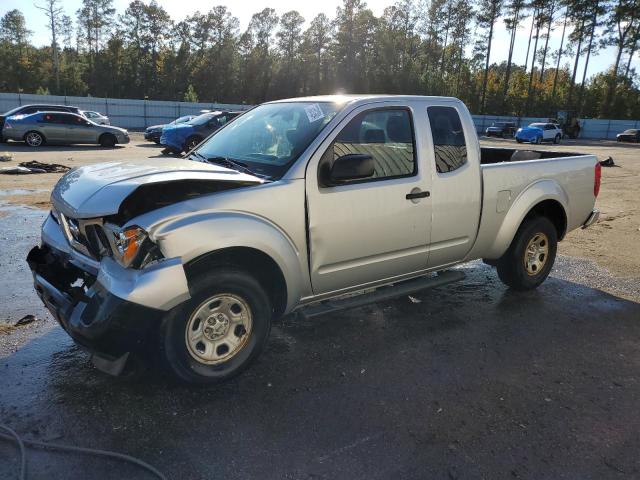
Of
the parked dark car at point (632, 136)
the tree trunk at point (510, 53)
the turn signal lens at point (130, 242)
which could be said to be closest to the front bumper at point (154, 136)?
the turn signal lens at point (130, 242)

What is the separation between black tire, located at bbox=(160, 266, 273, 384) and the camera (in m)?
3.15

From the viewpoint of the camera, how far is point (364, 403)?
3324mm

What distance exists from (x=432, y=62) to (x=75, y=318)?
284 ft

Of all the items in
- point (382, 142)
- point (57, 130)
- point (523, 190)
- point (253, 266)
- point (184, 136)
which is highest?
point (382, 142)

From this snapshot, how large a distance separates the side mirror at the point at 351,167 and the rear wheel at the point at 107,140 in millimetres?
19596

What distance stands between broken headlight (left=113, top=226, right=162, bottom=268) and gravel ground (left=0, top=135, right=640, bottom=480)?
0.91 metres

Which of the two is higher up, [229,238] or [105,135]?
[229,238]

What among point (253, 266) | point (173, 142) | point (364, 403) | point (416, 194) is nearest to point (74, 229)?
point (253, 266)

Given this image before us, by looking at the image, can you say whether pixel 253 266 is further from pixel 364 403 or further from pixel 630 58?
pixel 630 58

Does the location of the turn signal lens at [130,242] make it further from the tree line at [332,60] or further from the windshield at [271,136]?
the tree line at [332,60]

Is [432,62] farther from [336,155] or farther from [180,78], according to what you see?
[336,155]

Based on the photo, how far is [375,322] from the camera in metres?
4.65

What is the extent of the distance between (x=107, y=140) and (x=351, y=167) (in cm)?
1979

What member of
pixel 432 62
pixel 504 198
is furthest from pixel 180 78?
pixel 504 198
